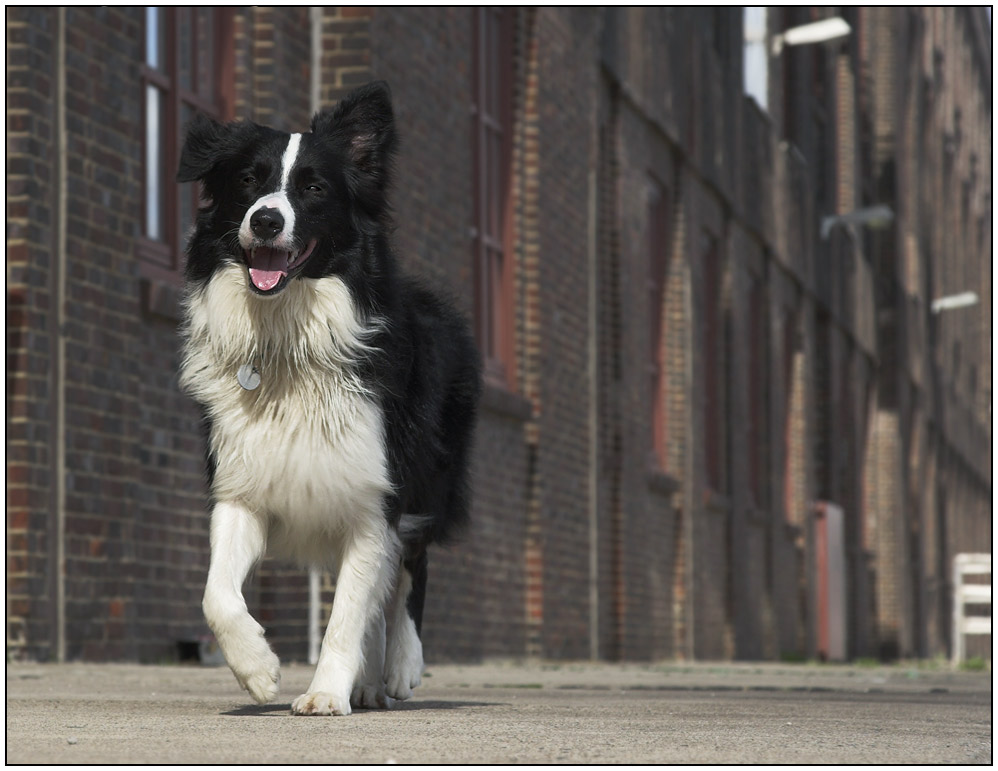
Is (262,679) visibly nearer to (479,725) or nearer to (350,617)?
Answer: (350,617)

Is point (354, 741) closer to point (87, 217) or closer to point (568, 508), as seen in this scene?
point (87, 217)

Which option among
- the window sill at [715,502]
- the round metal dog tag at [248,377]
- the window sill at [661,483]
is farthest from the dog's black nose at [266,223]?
the window sill at [715,502]

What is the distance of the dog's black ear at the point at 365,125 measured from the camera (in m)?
5.59

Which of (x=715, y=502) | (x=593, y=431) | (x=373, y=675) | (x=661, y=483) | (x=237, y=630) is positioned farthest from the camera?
(x=715, y=502)

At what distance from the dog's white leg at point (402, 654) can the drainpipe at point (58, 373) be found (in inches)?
117

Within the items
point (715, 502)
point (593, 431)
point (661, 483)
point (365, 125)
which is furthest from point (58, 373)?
point (715, 502)

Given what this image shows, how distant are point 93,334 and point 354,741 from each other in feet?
16.2

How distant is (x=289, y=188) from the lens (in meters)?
5.21

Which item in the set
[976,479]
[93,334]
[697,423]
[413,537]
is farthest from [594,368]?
[976,479]

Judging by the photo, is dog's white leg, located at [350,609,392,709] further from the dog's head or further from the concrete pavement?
the dog's head

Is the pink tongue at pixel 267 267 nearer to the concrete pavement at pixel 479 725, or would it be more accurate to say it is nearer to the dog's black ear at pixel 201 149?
the dog's black ear at pixel 201 149

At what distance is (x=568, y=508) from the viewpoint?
14.7 m

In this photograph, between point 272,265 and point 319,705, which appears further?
point 272,265

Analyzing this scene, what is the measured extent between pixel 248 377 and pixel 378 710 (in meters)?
1.10
